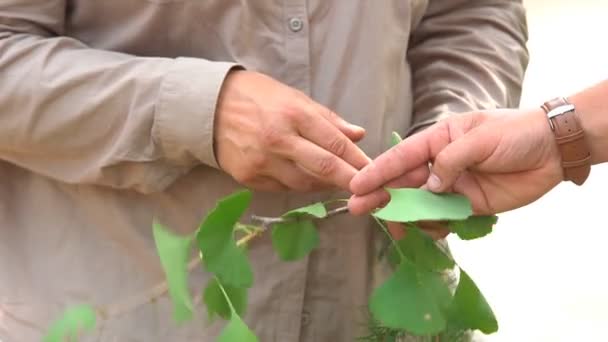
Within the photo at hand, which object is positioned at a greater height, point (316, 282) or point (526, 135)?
point (526, 135)

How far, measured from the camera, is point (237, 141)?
2.60 ft

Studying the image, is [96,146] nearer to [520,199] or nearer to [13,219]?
[13,219]

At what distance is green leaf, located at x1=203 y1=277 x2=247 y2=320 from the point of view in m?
0.65

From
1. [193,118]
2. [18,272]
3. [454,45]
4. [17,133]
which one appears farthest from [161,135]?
[454,45]

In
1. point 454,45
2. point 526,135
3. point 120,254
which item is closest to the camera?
point 526,135

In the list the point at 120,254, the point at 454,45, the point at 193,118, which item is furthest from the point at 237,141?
the point at 454,45

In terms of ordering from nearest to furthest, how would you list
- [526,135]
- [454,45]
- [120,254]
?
[526,135], [120,254], [454,45]

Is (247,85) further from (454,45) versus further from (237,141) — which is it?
(454,45)

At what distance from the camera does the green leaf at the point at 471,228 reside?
2.41 feet

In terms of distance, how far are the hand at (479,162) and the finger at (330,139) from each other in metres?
0.04

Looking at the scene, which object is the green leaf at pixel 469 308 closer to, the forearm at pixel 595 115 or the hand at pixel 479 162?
the hand at pixel 479 162

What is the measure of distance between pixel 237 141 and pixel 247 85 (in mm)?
52

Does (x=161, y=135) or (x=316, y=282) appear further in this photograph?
(x=316, y=282)

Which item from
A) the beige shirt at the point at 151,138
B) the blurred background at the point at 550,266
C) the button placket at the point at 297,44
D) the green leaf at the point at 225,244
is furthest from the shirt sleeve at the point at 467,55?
the blurred background at the point at 550,266
